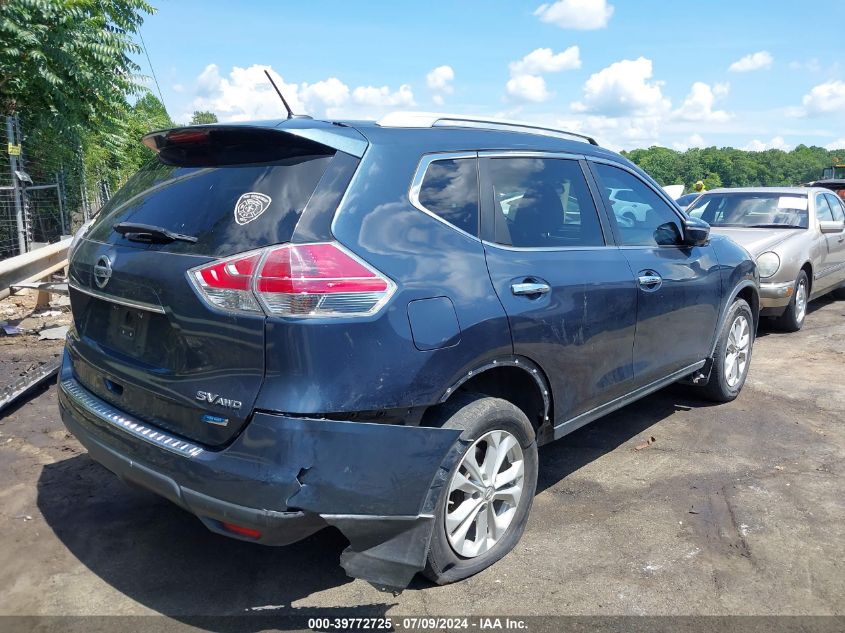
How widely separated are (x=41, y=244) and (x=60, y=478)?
26.1 feet

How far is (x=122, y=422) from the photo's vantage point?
2.85 meters

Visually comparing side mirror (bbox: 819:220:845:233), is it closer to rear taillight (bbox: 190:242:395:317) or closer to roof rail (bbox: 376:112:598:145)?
roof rail (bbox: 376:112:598:145)

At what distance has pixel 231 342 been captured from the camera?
2492mm

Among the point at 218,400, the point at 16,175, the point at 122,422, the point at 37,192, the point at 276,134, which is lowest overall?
the point at 122,422

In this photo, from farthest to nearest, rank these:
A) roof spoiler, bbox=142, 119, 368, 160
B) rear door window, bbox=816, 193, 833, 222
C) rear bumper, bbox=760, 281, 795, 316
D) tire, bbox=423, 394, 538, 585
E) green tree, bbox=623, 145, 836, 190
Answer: green tree, bbox=623, 145, 836, 190
rear door window, bbox=816, 193, 833, 222
rear bumper, bbox=760, 281, 795, 316
tire, bbox=423, 394, 538, 585
roof spoiler, bbox=142, 119, 368, 160

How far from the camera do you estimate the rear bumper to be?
7.59 m

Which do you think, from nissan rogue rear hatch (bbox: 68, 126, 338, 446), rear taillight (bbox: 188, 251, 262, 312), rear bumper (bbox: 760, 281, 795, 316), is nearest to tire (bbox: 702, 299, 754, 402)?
rear bumper (bbox: 760, 281, 795, 316)

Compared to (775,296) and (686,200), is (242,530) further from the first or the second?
(686,200)

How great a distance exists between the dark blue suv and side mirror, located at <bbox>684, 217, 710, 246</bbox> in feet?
4.03

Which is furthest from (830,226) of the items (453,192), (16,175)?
(16,175)

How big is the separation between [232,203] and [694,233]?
3.07 meters

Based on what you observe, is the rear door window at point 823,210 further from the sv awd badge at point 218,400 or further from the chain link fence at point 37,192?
the chain link fence at point 37,192

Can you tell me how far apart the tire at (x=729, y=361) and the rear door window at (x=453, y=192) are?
110 inches

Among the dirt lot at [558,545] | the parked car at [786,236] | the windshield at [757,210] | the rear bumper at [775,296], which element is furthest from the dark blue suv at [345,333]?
the windshield at [757,210]
